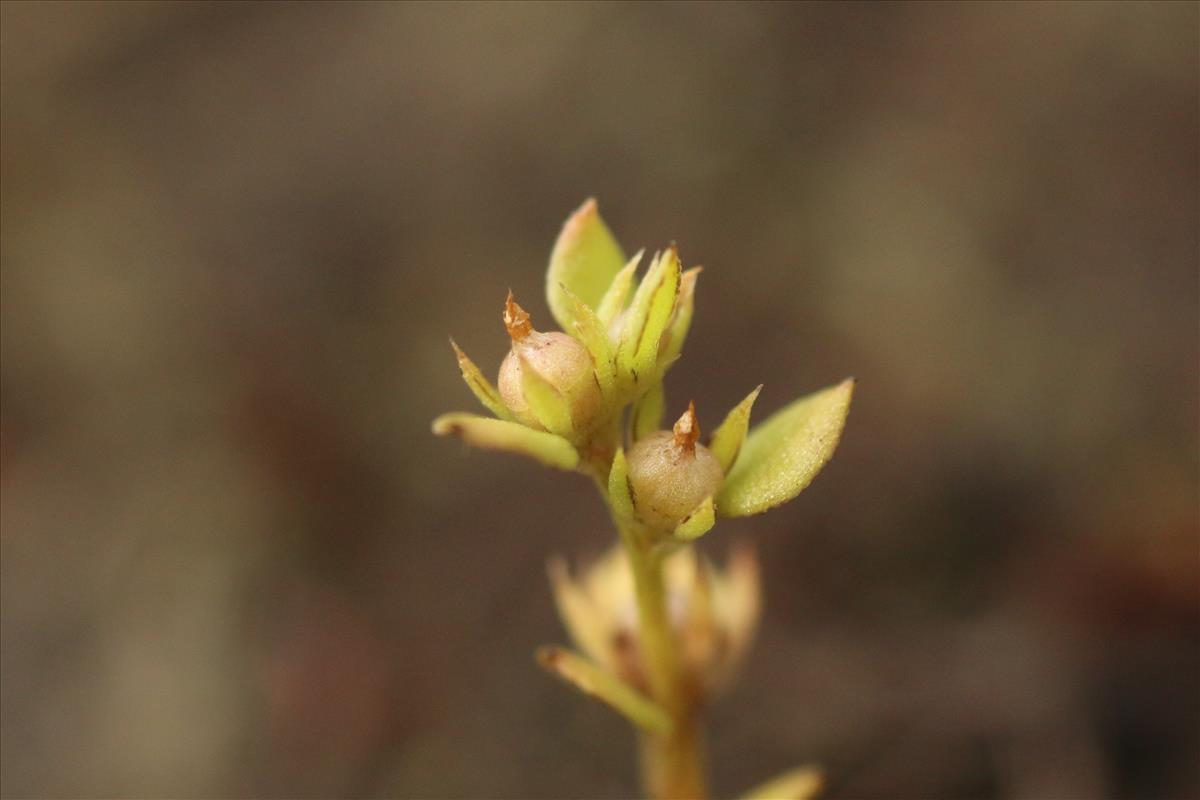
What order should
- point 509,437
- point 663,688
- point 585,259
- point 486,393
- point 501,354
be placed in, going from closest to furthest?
1. point 509,437
2. point 486,393
3. point 585,259
4. point 663,688
5. point 501,354

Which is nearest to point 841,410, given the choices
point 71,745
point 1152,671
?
point 1152,671

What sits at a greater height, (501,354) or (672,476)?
(501,354)

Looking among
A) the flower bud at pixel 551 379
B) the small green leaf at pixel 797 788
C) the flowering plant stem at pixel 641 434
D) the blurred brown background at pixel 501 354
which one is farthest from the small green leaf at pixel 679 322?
the blurred brown background at pixel 501 354

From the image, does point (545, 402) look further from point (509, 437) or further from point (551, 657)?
point (551, 657)

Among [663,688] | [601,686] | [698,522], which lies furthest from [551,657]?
[698,522]

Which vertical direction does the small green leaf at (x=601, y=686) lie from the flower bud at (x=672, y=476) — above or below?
below

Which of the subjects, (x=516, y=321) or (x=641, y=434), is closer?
(x=516, y=321)

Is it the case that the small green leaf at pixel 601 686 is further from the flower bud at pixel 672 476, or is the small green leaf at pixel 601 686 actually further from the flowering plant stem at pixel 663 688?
the flower bud at pixel 672 476

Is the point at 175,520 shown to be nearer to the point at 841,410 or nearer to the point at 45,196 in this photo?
the point at 45,196
